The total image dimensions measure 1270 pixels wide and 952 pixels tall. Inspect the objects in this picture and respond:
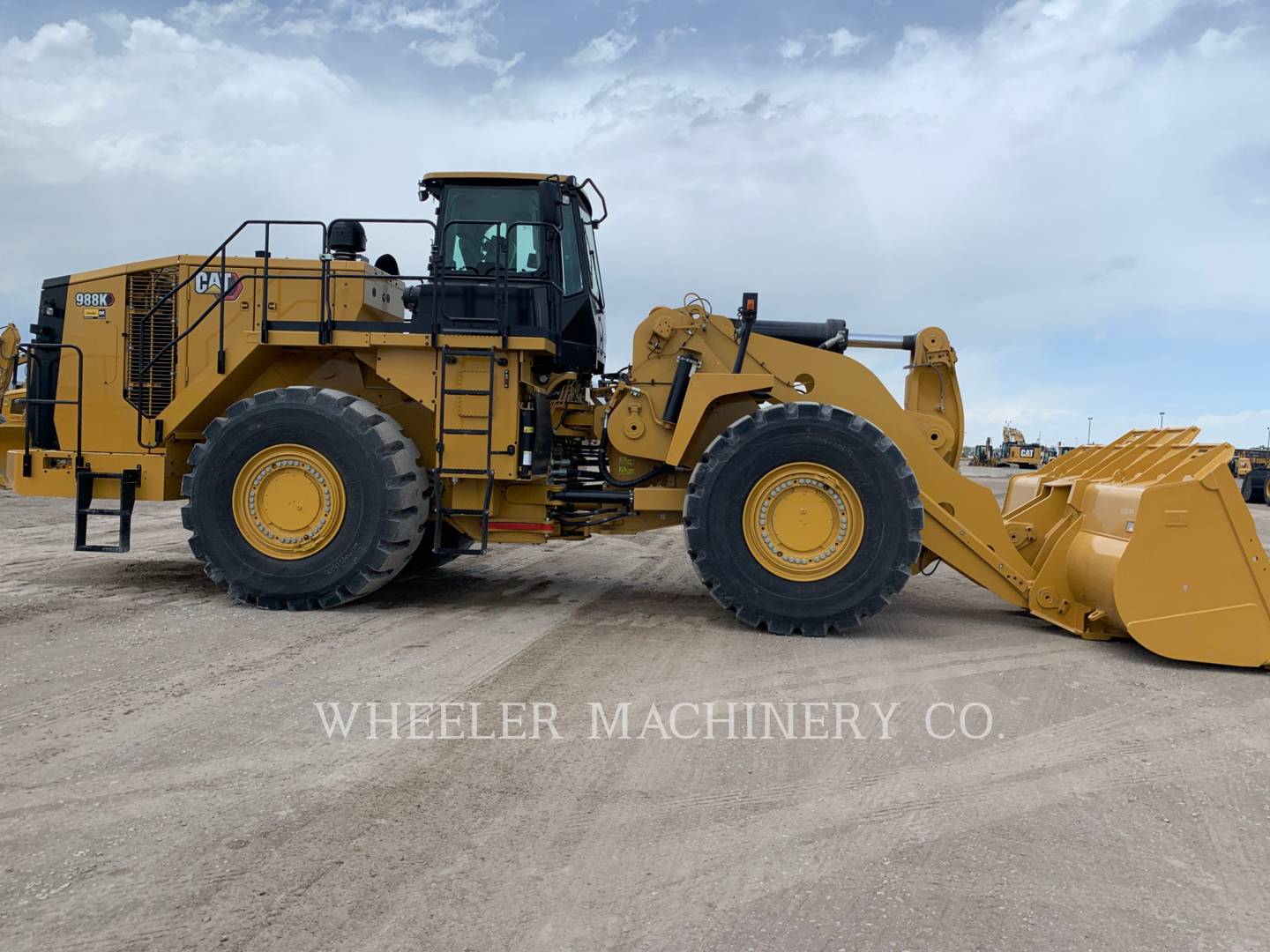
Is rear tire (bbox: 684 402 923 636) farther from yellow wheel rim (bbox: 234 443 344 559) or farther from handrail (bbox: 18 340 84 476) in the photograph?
handrail (bbox: 18 340 84 476)

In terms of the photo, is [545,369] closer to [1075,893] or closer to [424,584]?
[424,584]

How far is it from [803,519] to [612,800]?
A: 3.42 meters

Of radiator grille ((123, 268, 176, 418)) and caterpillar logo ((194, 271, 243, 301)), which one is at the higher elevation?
caterpillar logo ((194, 271, 243, 301))

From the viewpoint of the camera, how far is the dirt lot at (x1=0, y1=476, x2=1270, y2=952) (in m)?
2.67

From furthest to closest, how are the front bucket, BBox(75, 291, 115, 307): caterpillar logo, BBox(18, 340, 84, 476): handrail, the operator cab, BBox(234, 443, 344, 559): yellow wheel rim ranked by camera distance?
BBox(75, 291, 115, 307): caterpillar logo
BBox(18, 340, 84, 476): handrail
the operator cab
BBox(234, 443, 344, 559): yellow wheel rim
the front bucket

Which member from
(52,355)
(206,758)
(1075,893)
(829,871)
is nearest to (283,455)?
(52,355)

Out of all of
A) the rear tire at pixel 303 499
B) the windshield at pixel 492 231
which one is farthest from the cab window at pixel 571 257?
the rear tire at pixel 303 499

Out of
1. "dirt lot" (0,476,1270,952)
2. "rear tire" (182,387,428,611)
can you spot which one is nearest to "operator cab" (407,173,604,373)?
"rear tire" (182,387,428,611)

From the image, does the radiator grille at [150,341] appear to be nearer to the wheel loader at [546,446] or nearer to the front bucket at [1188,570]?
the wheel loader at [546,446]

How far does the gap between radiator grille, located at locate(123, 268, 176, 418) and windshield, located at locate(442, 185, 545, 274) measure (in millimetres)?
2430

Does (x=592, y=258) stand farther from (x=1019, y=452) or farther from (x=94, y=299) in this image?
(x=1019, y=452)

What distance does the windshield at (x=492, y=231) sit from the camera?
7.41 metres

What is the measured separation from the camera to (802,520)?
21.5ft

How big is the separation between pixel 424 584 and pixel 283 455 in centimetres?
199
